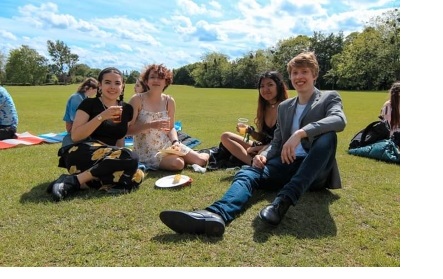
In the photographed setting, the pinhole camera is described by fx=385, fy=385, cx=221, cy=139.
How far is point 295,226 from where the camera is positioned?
3809mm

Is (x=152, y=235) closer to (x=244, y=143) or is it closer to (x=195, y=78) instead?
(x=244, y=143)

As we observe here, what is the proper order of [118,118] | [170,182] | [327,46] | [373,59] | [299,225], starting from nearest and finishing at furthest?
[299,225]
[170,182]
[118,118]
[373,59]
[327,46]

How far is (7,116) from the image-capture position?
9.42m

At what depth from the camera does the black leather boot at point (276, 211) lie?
3.60 meters

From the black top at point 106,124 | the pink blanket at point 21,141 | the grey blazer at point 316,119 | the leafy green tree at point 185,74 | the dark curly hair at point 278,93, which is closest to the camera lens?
the grey blazer at point 316,119

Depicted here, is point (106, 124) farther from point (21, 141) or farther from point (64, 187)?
point (21, 141)

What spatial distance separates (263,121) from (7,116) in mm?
6778

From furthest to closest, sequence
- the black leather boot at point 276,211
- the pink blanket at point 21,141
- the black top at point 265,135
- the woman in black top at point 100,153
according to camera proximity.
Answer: the pink blanket at point 21,141, the black top at point 265,135, the woman in black top at point 100,153, the black leather boot at point 276,211

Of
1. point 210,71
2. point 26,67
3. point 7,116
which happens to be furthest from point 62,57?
point 7,116

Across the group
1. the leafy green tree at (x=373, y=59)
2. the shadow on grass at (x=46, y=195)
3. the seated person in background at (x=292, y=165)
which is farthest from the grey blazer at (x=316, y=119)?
the leafy green tree at (x=373, y=59)

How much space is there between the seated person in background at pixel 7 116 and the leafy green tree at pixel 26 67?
271 feet

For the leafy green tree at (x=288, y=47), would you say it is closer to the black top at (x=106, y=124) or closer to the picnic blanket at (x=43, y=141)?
the picnic blanket at (x=43, y=141)

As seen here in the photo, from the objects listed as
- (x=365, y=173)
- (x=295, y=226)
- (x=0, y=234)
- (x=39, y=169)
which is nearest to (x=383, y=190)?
(x=365, y=173)

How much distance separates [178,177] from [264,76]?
1970 mm
